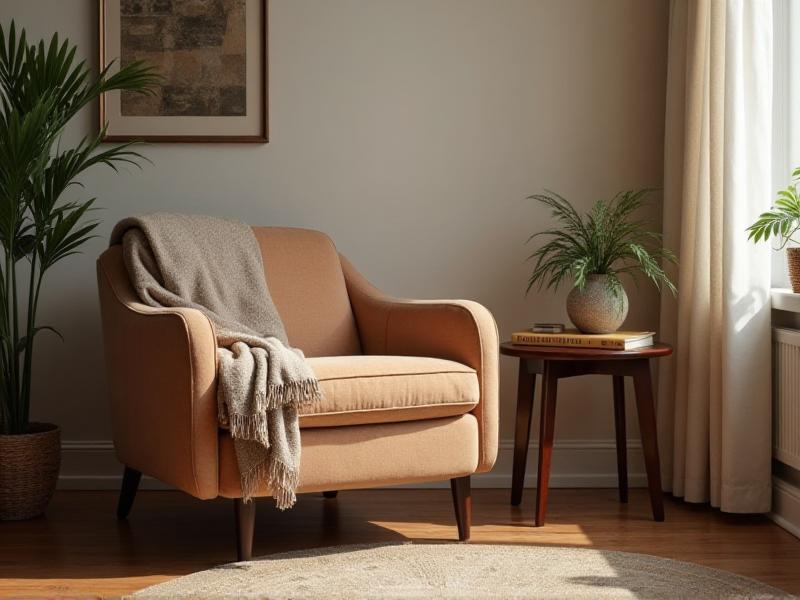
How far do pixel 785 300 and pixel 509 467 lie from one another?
3.75 ft

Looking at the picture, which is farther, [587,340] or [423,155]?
[423,155]

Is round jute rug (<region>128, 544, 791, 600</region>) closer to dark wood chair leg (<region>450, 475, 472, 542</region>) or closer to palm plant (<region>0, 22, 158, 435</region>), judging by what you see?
dark wood chair leg (<region>450, 475, 472, 542</region>)

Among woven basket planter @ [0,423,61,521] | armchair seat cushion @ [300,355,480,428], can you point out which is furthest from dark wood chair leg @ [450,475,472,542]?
woven basket planter @ [0,423,61,521]

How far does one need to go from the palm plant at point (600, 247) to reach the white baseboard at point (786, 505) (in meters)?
0.68

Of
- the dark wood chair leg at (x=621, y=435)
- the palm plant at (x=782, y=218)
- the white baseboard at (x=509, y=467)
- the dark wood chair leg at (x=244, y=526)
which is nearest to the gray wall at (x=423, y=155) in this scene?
the white baseboard at (x=509, y=467)

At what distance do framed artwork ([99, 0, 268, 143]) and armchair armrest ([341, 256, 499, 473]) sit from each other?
35.0 inches

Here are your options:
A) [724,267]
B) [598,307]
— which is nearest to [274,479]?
[598,307]

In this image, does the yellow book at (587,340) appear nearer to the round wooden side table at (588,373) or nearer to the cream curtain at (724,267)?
the round wooden side table at (588,373)

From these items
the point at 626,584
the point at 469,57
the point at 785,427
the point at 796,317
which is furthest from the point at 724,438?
the point at 469,57

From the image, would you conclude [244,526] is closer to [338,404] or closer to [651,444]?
[338,404]

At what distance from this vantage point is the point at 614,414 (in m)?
3.41

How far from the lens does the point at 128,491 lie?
9.79ft

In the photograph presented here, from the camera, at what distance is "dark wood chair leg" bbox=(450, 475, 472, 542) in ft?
8.84

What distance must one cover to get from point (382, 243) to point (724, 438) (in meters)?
1.34
